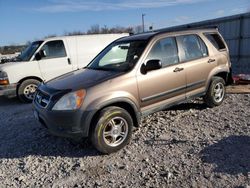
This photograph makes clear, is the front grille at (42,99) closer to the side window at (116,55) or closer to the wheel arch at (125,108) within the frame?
the wheel arch at (125,108)

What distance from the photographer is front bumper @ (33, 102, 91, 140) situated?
152 inches

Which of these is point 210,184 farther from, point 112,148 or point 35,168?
point 35,168

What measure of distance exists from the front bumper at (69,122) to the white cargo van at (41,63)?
4.37 metres

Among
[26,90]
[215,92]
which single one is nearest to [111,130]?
[215,92]

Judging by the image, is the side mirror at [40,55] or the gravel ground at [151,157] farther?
the side mirror at [40,55]

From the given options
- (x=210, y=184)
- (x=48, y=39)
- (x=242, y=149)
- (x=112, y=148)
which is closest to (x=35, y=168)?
(x=112, y=148)

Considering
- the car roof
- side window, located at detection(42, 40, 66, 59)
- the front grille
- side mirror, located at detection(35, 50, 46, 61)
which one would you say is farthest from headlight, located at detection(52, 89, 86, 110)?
side window, located at detection(42, 40, 66, 59)

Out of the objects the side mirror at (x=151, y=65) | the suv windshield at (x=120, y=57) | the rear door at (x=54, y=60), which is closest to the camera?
the side mirror at (x=151, y=65)

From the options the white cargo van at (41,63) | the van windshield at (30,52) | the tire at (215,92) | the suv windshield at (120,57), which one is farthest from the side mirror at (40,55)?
the tire at (215,92)

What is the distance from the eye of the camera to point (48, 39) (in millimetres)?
8469

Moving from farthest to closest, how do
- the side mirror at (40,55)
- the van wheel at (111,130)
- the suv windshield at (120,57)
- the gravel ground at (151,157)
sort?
the side mirror at (40,55) < the suv windshield at (120,57) < the van wheel at (111,130) < the gravel ground at (151,157)

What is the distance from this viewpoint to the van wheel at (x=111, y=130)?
13.2ft

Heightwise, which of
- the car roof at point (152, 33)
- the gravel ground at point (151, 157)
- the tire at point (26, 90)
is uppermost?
the car roof at point (152, 33)

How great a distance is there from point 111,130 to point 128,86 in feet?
2.46
